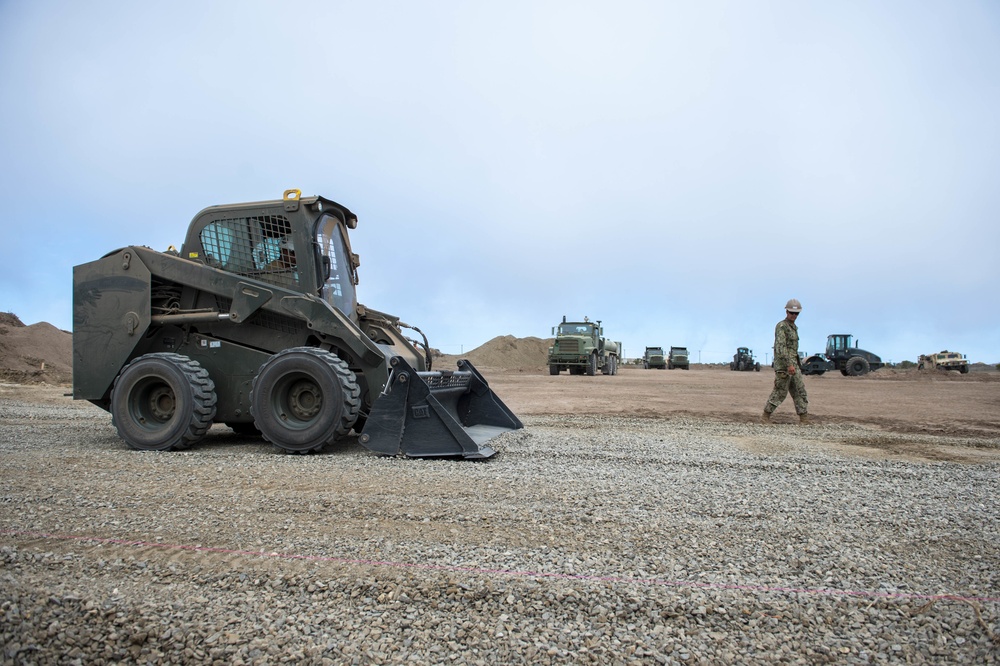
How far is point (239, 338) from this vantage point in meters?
7.17

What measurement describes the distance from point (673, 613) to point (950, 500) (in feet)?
10.1

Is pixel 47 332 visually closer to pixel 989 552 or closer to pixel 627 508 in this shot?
pixel 627 508

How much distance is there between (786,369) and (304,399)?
278 inches

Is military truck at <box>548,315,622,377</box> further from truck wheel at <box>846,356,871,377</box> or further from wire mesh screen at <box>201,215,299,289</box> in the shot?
wire mesh screen at <box>201,215,299,289</box>

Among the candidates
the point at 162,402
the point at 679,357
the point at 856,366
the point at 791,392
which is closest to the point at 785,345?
the point at 791,392

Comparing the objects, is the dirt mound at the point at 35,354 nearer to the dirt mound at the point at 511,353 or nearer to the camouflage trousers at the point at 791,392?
the camouflage trousers at the point at 791,392

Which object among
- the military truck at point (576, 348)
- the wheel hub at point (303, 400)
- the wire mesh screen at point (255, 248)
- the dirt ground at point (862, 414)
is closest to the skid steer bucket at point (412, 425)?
the wheel hub at point (303, 400)

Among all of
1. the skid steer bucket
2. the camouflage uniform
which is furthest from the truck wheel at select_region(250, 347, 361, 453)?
the camouflage uniform

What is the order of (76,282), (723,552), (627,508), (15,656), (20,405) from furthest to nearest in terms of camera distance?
(20,405) < (76,282) < (627,508) < (723,552) < (15,656)

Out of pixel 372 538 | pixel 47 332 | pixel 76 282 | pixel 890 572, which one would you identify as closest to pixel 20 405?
pixel 76 282

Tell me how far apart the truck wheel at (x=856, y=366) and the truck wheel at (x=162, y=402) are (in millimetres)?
35413

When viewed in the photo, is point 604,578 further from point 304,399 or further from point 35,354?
point 35,354

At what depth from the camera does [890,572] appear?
2977mm

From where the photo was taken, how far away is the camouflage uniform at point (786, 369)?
376 inches
